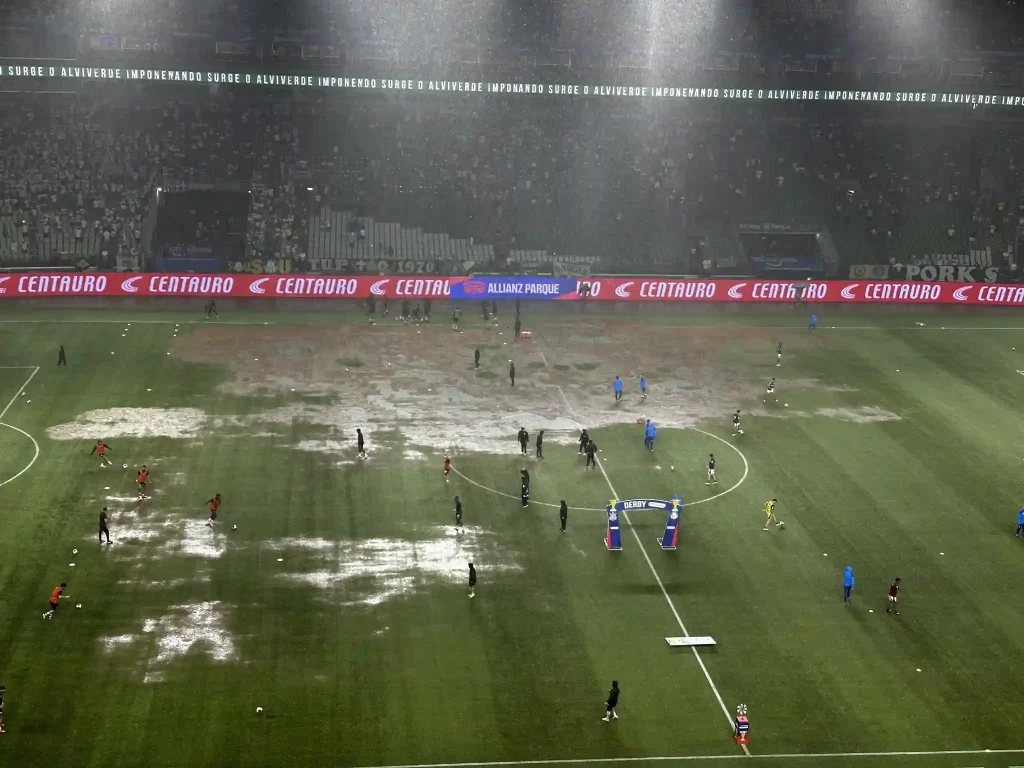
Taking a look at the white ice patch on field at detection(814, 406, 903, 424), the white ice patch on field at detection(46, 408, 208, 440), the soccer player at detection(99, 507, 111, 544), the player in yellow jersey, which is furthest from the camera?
the white ice patch on field at detection(814, 406, 903, 424)

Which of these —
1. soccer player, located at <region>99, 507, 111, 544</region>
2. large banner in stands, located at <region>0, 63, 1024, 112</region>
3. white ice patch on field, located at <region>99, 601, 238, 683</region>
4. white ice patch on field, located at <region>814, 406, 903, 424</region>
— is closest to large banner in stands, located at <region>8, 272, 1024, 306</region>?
large banner in stands, located at <region>0, 63, 1024, 112</region>

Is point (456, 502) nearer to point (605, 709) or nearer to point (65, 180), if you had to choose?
point (605, 709)

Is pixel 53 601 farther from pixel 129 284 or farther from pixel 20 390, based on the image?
pixel 129 284

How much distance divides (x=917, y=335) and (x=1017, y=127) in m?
36.4

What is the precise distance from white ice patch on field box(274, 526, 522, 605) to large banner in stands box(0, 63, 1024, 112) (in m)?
55.7

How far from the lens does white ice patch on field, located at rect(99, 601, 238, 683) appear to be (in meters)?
38.1

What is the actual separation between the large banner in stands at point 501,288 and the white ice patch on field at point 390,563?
123 ft

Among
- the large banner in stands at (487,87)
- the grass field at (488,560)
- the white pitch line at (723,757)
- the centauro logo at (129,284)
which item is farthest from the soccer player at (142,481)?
the large banner in stands at (487,87)

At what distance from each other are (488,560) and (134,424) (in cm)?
2133

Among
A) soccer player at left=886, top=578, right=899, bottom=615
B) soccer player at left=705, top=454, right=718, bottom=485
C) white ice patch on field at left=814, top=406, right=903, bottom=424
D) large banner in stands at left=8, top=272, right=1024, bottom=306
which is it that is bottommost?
soccer player at left=886, top=578, right=899, bottom=615

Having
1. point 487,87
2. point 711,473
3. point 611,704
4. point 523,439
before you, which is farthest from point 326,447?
point 487,87

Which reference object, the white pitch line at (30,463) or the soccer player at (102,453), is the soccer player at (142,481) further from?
the white pitch line at (30,463)

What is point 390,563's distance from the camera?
4503cm

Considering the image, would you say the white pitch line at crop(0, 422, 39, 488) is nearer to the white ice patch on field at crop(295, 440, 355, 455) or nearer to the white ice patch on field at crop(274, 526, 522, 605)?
the white ice patch on field at crop(295, 440, 355, 455)
